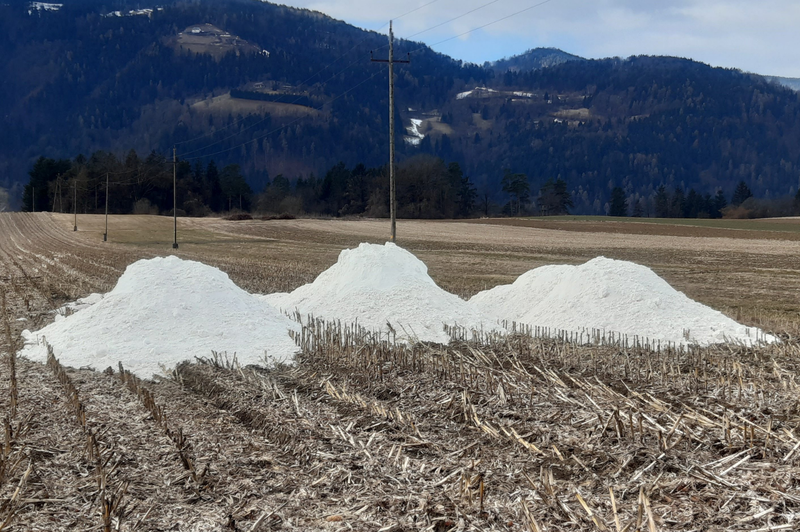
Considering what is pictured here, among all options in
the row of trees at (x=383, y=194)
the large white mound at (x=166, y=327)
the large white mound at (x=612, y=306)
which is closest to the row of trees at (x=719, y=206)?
the row of trees at (x=383, y=194)

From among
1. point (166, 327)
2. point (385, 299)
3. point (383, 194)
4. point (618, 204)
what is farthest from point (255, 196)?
point (166, 327)

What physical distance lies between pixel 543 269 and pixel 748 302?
6523 mm

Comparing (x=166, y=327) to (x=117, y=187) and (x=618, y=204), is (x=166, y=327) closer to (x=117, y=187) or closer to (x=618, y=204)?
(x=117, y=187)

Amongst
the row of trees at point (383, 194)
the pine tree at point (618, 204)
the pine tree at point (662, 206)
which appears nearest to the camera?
the row of trees at point (383, 194)

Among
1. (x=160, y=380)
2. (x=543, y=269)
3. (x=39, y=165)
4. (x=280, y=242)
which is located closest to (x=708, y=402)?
(x=160, y=380)

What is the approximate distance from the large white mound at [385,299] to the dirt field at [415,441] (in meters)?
1.48

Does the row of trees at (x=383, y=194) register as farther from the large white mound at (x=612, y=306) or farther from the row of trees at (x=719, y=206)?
the large white mound at (x=612, y=306)

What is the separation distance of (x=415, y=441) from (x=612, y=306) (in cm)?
875

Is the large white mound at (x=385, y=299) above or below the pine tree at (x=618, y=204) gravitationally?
below

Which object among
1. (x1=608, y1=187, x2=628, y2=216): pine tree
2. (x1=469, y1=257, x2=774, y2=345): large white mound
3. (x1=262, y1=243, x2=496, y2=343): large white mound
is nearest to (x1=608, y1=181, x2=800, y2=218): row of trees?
(x1=608, y1=187, x2=628, y2=216): pine tree

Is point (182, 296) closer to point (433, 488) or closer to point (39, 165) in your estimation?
point (433, 488)

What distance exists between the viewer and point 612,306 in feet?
45.4

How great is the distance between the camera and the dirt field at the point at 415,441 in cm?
485

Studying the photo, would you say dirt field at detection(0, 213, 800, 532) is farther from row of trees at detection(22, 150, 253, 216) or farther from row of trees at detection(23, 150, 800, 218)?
row of trees at detection(22, 150, 253, 216)
